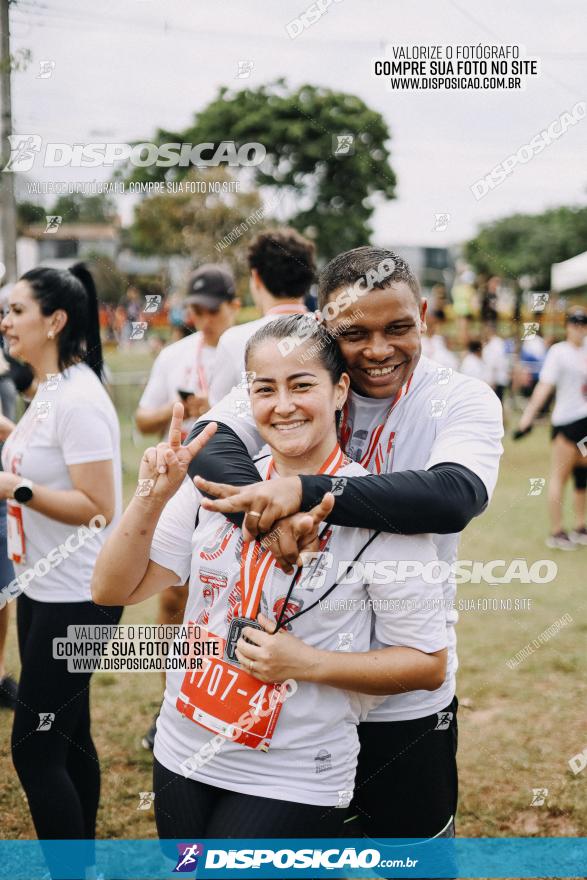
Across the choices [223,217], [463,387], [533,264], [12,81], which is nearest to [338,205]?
[223,217]

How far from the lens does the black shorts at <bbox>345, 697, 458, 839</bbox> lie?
6.18 feet

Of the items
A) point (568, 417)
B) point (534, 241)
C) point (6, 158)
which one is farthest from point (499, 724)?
point (534, 241)

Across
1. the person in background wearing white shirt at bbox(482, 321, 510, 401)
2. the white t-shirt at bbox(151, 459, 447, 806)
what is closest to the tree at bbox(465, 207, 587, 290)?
the person in background wearing white shirt at bbox(482, 321, 510, 401)

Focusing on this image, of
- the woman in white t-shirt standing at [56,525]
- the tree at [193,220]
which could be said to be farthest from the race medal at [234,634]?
the tree at [193,220]

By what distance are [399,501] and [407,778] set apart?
0.79 m

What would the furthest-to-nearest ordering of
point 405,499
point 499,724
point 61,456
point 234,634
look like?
point 499,724 < point 61,456 < point 234,634 < point 405,499

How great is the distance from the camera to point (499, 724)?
12.9 feet

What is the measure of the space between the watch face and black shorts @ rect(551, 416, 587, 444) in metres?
5.51

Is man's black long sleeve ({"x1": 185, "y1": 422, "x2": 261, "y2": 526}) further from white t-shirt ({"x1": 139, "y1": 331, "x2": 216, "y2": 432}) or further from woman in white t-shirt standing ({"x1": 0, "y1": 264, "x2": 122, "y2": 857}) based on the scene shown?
white t-shirt ({"x1": 139, "y1": 331, "x2": 216, "y2": 432})

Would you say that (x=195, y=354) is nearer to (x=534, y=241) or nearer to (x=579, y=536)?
(x=579, y=536)

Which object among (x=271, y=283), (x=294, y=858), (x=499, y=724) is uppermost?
(x=271, y=283)

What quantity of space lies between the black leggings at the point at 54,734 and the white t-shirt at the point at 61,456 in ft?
0.27

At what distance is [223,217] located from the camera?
20.0m

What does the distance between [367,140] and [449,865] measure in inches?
428
